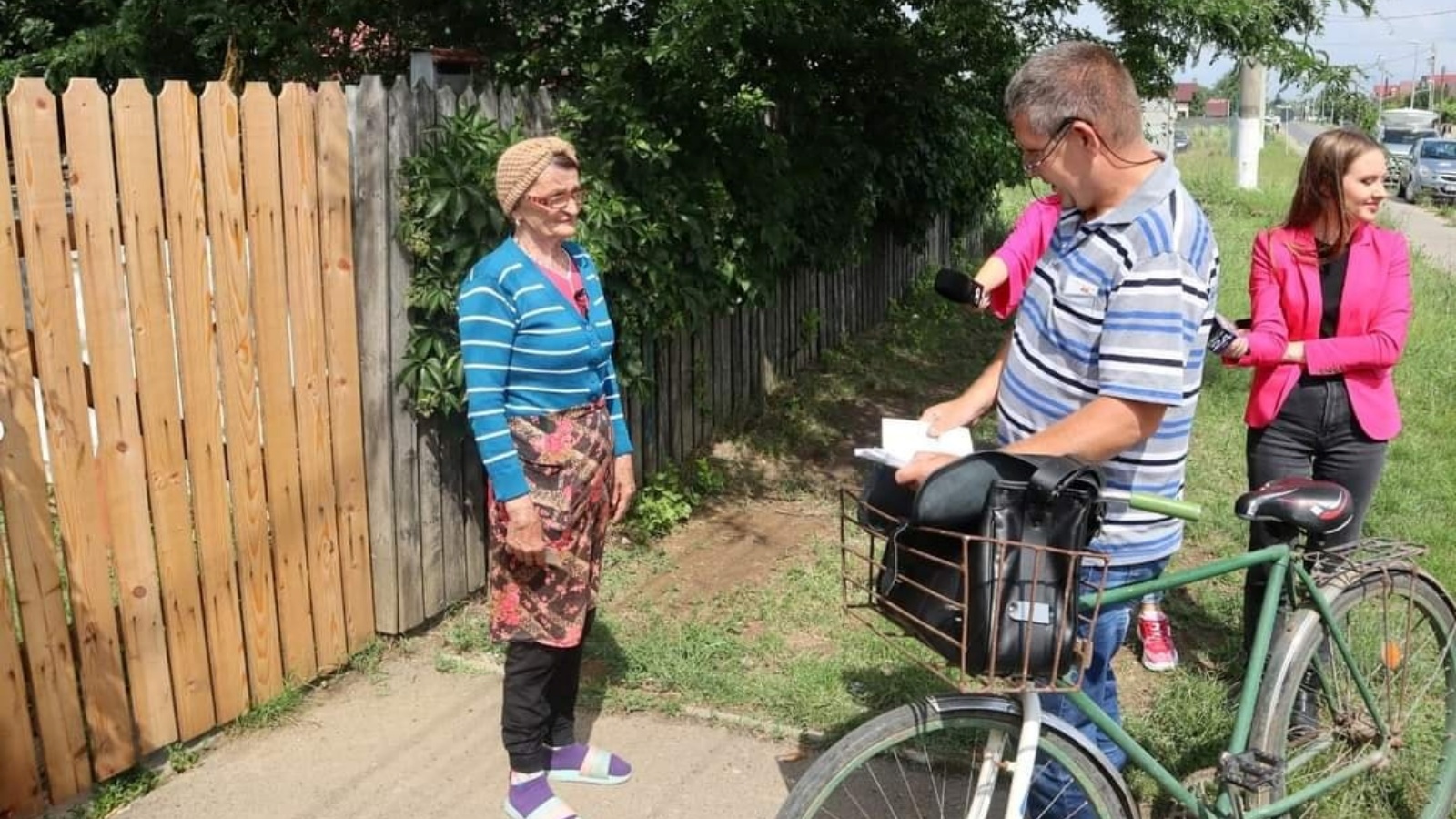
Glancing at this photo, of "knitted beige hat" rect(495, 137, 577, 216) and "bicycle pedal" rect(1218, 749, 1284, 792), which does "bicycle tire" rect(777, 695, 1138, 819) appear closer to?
"bicycle pedal" rect(1218, 749, 1284, 792)

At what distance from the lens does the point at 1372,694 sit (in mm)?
2801

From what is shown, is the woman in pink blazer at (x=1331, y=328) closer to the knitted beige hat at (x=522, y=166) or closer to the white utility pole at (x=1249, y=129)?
the knitted beige hat at (x=522, y=166)

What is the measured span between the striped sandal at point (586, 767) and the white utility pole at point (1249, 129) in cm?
2031

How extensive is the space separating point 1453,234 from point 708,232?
20402mm

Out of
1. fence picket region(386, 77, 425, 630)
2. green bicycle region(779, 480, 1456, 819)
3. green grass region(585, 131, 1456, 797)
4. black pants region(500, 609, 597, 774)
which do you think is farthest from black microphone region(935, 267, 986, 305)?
fence picket region(386, 77, 425, 630)

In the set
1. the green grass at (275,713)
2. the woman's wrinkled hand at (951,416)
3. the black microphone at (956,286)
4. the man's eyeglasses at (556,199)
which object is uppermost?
the man's eyeglasses at (556,199)

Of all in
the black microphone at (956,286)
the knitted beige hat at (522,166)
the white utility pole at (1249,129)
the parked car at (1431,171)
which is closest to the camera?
the black microphone at (956,286)

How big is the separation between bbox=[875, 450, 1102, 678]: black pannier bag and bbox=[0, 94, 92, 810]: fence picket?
2.21m

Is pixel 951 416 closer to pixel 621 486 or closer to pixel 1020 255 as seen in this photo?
pixel 1020 255

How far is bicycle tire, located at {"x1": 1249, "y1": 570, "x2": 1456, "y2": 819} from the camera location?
2.62m

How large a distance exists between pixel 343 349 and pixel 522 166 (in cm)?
122

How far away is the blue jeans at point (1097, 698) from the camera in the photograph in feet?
8.14

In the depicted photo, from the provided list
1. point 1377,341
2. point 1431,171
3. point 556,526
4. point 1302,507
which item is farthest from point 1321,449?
point 1431,171

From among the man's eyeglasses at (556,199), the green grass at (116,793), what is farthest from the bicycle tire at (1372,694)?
the green grass at (116,793)
